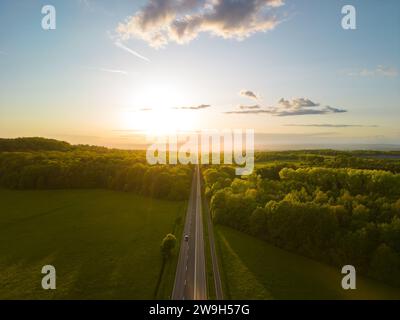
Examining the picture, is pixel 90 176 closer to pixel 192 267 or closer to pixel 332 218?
pixel 192 267

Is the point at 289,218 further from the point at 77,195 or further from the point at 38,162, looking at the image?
the point at 38,162

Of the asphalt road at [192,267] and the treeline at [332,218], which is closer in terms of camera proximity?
the asphalt road at [192,267]

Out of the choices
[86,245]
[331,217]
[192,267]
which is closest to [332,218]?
[331,217]

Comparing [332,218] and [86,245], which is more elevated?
[332,218]

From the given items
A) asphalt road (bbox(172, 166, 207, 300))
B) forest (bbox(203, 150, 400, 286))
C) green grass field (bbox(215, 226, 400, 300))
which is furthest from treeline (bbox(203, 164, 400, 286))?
asphalt road (bbox(172, 166, 207, 300))

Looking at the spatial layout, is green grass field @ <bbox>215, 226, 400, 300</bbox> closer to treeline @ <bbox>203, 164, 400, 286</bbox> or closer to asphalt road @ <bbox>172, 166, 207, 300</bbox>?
treeline @ <bbox>203, 164, 400, 286</bbox>

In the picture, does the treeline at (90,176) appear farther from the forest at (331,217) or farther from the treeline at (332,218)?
the treeline at (332,218)

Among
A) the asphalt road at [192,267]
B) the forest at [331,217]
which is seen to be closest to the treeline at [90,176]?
the asphalt road at [192,267]
